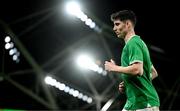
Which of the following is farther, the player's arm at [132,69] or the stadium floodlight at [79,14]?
the stadium floodlight at [79,14]

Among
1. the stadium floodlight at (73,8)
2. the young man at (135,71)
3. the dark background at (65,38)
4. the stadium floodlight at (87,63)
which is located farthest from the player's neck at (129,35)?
the stadium floodlight at (87,63)

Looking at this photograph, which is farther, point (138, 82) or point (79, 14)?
point (79, 14)

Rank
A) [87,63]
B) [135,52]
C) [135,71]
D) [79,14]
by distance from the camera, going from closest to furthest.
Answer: [135,71] → [135,52] → [79,14] → [87,63]

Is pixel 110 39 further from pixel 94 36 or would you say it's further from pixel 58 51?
pixel 58 51

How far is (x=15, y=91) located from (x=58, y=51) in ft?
9.25

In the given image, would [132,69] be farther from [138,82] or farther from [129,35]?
[129,35]

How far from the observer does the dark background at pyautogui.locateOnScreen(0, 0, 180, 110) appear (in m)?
15.1

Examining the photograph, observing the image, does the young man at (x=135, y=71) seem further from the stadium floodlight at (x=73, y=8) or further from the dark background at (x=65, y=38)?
the stadium floodlight at (x=73, y=8)

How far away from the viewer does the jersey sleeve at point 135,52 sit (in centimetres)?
493

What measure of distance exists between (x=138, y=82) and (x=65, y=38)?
42.8ft

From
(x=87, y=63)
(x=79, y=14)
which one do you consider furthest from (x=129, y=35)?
(x=87, y=63)

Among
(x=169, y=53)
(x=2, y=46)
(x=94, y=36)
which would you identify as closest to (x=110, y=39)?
(x=94, y=36)

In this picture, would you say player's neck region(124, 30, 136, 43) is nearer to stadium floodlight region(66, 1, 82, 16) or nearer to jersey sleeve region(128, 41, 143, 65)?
jersey sleeve region(128, 41, 143, 65)

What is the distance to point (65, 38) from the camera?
18031 millimetres
